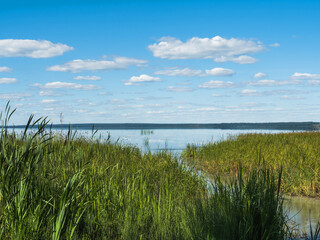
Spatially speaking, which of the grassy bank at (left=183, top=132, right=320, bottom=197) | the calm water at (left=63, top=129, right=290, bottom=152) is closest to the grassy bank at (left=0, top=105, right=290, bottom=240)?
the grassy bank at (left=183, top=132, right=320, bottom=197)

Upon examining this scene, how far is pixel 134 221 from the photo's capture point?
184 inches

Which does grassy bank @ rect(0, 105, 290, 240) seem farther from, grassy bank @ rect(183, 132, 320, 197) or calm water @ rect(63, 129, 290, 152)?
calm water @ rect(63, 129, 290, 152)

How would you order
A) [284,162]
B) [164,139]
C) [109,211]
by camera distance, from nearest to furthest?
[109,211] < [284,162] < [164,139]

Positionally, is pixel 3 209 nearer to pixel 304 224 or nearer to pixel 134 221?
pixel 134 221

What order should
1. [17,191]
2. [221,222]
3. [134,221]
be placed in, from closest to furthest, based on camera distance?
[17,191]
[221,222]
[134,221]

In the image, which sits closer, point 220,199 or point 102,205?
point 220,199

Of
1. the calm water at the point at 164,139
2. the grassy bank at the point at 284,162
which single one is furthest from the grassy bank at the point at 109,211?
the calm water at the point at 164,139

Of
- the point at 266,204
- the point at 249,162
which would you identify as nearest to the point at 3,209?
the point at 266,204

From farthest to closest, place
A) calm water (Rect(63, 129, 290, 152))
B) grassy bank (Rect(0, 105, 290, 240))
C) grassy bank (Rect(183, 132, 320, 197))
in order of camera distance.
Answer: calm water (Rect(63, 129, 290, 152)), grassy bank (Rect(183, 132, 320, 197)), grassy bank (Rect(0, 105, 290, 240))

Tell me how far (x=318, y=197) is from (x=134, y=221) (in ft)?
19.9

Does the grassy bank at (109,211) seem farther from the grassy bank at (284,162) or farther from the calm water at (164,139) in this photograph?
the calm water at (164,139)

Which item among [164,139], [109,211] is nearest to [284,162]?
[109,211]

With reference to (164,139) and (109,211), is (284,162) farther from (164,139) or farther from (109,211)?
(164,139)

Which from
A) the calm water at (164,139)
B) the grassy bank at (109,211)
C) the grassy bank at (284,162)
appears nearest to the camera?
the grassy bank at (109,211)
